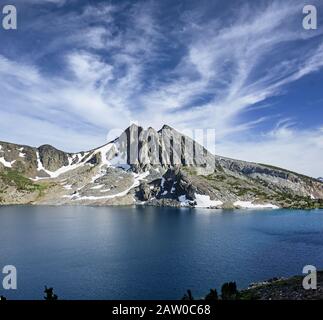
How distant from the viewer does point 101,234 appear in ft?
553

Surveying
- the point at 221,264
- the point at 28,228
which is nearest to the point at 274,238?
the point at 221,264

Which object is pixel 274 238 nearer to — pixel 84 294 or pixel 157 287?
pixel 157 287

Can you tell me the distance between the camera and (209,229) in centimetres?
18462

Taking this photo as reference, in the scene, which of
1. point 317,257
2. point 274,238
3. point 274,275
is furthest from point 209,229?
point 274,275

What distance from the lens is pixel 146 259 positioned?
11119 cm

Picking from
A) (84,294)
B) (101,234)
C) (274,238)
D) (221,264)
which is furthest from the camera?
(101,234)

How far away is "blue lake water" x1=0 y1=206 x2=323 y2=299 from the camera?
80000mm

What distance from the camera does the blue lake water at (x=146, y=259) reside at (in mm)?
80000
